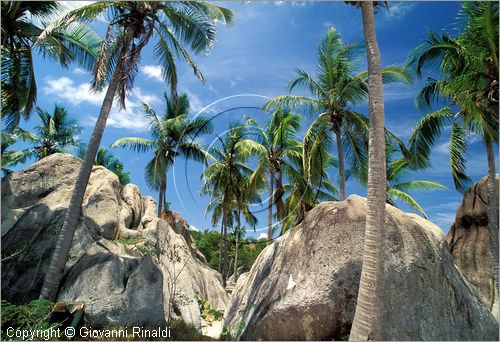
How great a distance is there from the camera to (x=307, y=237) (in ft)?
34.9

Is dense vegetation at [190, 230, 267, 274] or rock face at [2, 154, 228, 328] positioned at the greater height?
dense vegetation at [190, 230, 267, 274]

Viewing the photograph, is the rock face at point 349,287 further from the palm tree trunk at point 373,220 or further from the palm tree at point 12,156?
the palm tree at point 12,156

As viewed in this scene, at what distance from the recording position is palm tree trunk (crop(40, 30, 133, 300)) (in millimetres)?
11547

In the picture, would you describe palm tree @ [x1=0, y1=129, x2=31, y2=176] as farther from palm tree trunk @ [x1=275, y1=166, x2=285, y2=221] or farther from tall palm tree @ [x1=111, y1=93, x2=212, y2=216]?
palm tree trunk @ [x1=275, y1=166, x2=285, y2=221]

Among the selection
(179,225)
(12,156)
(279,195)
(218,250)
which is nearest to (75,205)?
(279,195)

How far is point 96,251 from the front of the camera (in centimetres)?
1284

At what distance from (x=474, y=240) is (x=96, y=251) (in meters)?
17.7

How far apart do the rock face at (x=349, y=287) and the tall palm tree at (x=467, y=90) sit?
17.8 ft

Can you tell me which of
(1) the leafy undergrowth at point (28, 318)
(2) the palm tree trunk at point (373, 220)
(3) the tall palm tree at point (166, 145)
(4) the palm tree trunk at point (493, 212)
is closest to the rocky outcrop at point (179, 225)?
(3) the tall palm tree at point (166, 145)

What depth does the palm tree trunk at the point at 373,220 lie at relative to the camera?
24.1 feet

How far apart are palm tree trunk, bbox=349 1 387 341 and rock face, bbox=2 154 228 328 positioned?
253 inches

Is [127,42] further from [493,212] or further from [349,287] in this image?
[493,212]

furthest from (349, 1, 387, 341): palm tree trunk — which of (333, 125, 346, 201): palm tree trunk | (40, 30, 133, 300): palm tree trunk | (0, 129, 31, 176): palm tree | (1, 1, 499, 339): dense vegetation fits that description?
(0, 129, 31, 176): palm tree

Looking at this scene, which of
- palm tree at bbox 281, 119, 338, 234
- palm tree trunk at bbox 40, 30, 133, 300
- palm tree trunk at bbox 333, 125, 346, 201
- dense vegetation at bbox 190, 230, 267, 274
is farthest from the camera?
dense vegetation at bbox 190, 230, 267, 274
